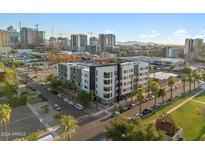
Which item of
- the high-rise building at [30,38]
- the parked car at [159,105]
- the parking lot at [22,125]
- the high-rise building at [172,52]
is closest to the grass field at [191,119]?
the parked car at [159,105]

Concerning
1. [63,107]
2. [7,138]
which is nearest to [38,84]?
[63,107]

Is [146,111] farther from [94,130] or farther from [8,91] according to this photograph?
[8,91]

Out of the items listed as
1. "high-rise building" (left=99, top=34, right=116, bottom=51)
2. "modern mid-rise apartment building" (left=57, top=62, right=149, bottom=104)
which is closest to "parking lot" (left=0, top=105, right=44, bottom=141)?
"modern mid-rise apartment building" (left=57, top=62, right=149, bottom=104)

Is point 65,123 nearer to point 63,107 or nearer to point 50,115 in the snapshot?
point 50,115

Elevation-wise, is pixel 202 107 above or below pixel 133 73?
below

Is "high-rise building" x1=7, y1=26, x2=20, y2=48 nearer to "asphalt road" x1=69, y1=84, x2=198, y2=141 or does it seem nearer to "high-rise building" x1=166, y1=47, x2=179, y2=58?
"high-rise building" x1=166, y1=47, x2=179, y2=58

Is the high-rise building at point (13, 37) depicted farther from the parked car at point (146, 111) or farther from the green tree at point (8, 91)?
the parked car at point (146, 111)
